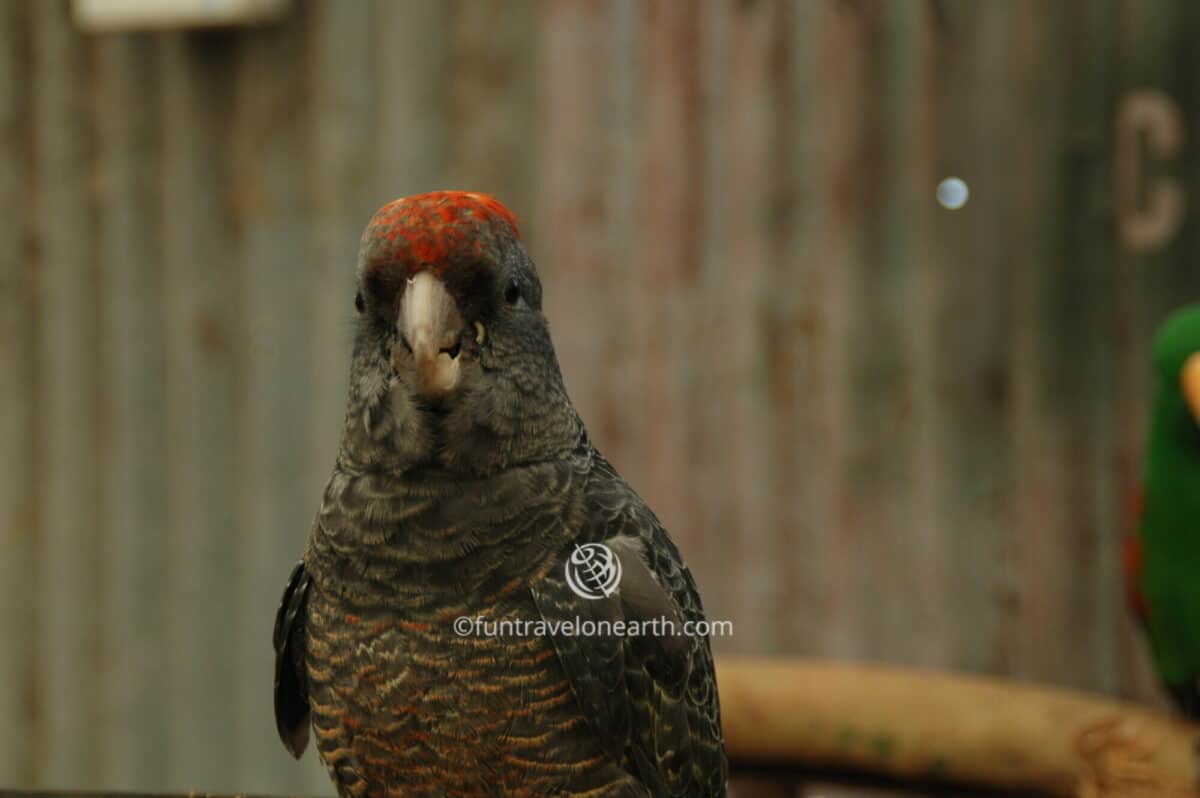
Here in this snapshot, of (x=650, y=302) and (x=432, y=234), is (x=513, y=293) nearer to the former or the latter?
(x=432, y=234)

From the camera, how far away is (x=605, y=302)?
8.18ft

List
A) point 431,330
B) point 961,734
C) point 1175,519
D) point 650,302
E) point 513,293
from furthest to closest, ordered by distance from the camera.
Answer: point 650,302 < point 1175,519 < point 961,734 < point 513,293 < point 431,330

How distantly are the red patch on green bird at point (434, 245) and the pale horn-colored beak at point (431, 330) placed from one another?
0.02 meters

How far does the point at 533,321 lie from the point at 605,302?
1.45 metres

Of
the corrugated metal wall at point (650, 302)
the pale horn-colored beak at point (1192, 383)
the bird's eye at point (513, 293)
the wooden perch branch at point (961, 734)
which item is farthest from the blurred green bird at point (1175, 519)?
the bird's eye at point (513, 293)

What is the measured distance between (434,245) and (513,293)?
0.34 feet

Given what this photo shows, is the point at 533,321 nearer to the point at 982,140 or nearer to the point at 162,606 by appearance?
the point at 982,140

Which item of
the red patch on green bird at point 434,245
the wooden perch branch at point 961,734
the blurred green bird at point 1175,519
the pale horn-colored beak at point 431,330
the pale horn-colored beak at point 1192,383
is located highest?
the red patch on green bird at point 434,245

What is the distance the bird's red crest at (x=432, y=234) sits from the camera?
94 centimetres

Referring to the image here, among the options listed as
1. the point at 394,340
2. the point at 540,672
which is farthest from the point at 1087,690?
the point at 394,340

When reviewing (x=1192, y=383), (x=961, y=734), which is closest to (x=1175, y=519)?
(x=1192, y=383)

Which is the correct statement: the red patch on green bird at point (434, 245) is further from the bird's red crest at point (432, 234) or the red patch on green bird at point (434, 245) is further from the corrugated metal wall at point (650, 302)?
the corrugated metal wall at point (650, 302)

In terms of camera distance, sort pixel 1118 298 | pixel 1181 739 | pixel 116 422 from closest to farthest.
Answer: 1. pixel 1181 739
2. pixel 1118 298
3. pixel 116 422

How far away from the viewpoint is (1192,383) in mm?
1866
